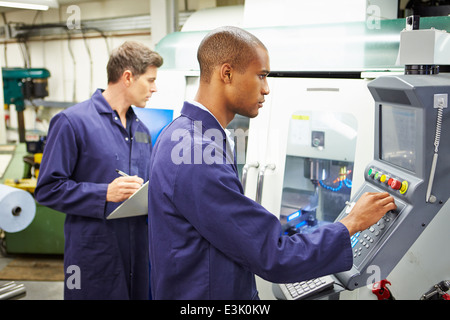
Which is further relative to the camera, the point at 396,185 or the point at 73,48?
the point at 73,48

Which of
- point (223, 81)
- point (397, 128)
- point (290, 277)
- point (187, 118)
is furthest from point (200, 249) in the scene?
point (397, 128)

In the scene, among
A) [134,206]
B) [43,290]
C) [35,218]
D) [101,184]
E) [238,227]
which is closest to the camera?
[238,227]

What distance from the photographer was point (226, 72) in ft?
4.14

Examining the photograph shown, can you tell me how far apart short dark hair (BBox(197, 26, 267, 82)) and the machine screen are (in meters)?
0.48

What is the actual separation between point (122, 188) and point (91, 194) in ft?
0.45

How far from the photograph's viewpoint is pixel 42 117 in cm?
576

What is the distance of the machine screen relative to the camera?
1.31 meters

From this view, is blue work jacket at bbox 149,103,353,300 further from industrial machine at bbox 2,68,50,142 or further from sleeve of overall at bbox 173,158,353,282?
industrial machine at bbox 2,68,50,142

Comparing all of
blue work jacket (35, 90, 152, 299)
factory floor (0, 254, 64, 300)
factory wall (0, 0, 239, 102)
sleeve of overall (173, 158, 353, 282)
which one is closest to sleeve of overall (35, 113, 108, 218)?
blue work jacket (35, 90, 152, 299)

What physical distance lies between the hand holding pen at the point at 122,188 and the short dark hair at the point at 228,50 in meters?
0.79

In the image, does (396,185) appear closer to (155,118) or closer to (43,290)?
(155,118)

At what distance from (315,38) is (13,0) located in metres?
1.66

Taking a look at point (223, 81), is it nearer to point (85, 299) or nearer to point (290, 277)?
point (290, 277)

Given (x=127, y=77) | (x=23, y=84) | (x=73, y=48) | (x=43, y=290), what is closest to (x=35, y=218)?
(x=43, y=290)
